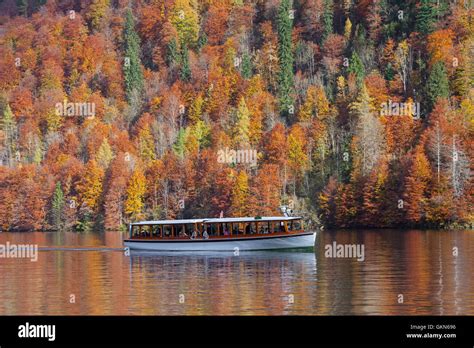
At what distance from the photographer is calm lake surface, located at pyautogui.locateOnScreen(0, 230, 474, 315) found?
67.8 m

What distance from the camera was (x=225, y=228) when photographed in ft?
380

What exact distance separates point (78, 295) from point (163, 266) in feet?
80.7

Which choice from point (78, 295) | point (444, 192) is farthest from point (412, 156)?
point (78, 295)

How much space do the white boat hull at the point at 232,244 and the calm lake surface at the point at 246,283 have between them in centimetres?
140

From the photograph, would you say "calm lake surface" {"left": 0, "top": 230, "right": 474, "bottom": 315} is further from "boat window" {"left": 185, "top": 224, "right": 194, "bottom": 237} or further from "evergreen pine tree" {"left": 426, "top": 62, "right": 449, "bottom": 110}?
"evergreen pine tree" {"left": 426, "top": 62, "right": 449, "bottom": 110}

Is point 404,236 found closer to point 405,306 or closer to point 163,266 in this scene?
point 163,266

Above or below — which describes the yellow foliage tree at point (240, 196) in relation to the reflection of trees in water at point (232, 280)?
above

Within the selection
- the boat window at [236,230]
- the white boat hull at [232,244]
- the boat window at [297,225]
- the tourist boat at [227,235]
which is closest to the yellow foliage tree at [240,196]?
the tourist boat at [227,235]

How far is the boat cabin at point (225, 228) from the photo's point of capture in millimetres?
112438

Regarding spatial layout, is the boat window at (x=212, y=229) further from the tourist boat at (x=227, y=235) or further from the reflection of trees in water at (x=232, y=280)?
the reflection of trees in water at (x=232, y=280)

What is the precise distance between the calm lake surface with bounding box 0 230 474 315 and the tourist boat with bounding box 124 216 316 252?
63.1 inches

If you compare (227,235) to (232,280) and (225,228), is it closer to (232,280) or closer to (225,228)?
(225,228)

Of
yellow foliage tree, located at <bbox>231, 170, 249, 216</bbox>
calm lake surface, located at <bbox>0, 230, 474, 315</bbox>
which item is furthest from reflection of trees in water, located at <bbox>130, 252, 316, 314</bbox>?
yellow foliage tree, located at <bbox>231, 170, 249, 216</bbox>

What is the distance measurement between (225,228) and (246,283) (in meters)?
34.4
